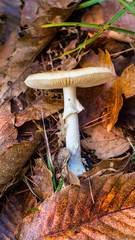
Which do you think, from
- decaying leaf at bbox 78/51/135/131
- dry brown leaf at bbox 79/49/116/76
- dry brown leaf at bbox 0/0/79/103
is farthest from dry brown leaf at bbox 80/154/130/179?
dry brown leaf at bbox 0/0/79/103

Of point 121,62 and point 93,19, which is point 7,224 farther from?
point 93,19

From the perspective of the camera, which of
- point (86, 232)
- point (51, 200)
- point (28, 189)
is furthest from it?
point (28, 189)

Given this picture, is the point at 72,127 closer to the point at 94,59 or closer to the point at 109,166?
the point at 109,166

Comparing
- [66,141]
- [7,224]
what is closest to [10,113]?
[66,141]

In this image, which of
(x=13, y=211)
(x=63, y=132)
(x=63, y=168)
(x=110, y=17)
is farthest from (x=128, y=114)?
(x=13, y=211)

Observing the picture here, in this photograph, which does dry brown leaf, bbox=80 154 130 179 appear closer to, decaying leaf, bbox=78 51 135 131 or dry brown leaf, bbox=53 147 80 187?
dry brown leaf, bbox=53 147 80 187
